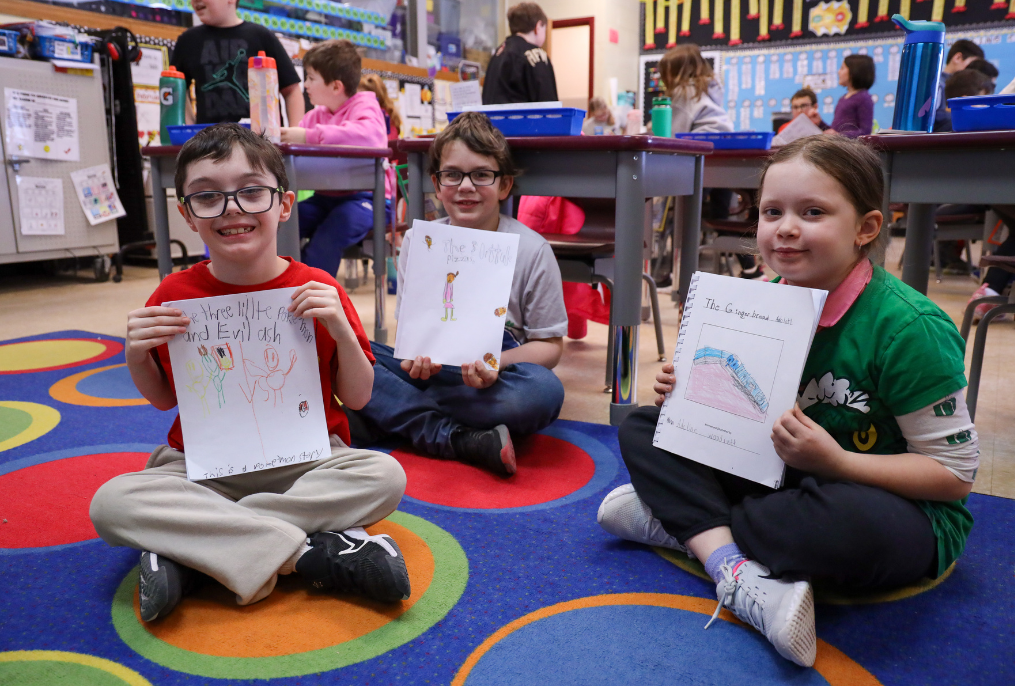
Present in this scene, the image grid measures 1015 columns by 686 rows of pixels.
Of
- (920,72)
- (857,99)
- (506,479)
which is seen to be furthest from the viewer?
(857,99)

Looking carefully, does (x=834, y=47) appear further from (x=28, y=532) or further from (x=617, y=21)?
(x=28, y=532)

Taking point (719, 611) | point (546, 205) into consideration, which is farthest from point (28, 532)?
point (546, 205)

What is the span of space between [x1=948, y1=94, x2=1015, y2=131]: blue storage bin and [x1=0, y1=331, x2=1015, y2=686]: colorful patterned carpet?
27.1 inches

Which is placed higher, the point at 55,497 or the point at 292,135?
→ the point at 292,135

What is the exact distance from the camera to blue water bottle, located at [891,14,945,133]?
1.55 metres

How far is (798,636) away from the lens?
2.76ft

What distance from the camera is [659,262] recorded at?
394 cm

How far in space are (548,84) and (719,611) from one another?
3.08 meters

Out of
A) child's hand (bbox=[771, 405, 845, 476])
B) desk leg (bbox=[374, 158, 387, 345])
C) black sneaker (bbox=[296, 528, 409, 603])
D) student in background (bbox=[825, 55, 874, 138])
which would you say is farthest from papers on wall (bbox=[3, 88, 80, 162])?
student in background (bbox=[825, 55, 874, 138])

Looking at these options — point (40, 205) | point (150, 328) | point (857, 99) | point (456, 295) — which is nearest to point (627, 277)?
point (456, 295)

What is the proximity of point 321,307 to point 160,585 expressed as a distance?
0.41 metres

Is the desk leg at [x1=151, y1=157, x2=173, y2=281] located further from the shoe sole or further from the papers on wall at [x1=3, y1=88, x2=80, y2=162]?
the shoe sole

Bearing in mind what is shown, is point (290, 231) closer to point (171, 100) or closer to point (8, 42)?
point (171, 100)

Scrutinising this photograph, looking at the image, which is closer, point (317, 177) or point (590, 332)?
point (317, 177)
